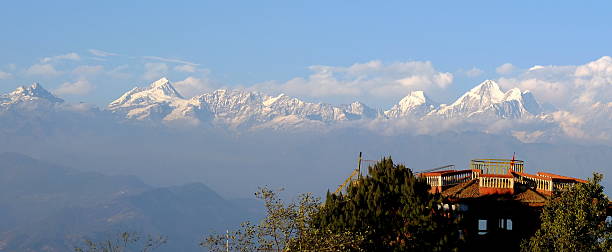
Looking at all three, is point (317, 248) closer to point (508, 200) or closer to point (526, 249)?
point (526, 249)

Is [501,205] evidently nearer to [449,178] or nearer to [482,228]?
[449,178]

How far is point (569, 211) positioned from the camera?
54219 millimetres

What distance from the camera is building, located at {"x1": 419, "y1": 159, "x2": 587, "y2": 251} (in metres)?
66.0

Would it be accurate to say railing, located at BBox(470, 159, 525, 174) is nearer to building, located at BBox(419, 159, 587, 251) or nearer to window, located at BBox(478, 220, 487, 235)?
building, located at BBox(419, 159, 587, 251)

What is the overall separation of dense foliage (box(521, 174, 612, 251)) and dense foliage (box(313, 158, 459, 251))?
8089mm

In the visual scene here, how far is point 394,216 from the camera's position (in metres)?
61.7

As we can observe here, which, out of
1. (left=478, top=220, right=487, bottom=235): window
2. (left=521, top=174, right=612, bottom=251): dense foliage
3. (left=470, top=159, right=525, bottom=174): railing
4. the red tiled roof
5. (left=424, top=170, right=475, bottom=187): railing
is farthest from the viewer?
(left=470, top=159, right=525, bottom=174): railing

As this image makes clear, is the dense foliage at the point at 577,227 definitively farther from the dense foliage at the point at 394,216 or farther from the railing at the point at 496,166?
the railing at the point at 496,166

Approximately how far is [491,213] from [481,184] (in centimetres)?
312

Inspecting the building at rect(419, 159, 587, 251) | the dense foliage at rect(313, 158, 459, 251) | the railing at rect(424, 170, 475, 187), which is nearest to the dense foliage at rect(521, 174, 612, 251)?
the dense foliage at rect(313, 158, 459, 251)

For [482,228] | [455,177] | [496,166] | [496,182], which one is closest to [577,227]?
[496,182]

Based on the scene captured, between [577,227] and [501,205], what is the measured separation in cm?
1346

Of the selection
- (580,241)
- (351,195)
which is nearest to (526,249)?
(580,241)

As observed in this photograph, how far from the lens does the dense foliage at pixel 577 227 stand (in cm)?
5353
